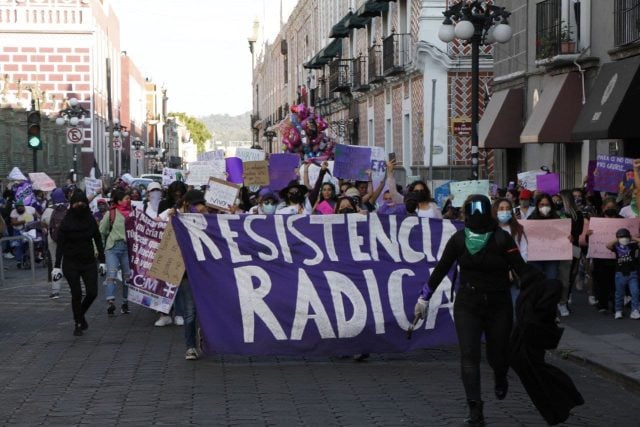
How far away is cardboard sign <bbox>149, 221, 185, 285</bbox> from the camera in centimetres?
1318

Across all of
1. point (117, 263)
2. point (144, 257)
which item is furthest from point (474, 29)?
point (144, 257)

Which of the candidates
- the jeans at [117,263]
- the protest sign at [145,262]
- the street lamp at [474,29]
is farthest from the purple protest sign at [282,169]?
the protest sign at [145,262]

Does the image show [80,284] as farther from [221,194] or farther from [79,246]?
[221,194]

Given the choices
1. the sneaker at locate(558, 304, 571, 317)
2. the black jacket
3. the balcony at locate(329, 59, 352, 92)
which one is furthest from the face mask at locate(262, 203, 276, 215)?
the balcony at locate(329, 59, 352, 92)

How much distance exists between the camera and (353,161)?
2125 cm

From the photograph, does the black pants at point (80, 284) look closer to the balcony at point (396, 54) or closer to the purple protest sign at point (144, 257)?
the purple protest sign at point (144, 257)

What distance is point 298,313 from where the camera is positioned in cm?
1211

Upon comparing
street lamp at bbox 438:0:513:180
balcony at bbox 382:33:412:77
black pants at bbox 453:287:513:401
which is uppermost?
balcony at bbox 382:33:412:77

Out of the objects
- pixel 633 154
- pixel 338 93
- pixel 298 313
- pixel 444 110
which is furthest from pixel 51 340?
pixel 338 93

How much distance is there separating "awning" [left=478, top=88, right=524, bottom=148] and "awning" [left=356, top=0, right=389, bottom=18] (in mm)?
12333

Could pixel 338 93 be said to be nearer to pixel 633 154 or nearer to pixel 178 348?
pixel 633 154

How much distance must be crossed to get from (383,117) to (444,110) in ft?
35.2

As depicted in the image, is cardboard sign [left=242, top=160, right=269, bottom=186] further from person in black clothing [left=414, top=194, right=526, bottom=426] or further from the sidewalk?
person in black clothing [left=414, top=194, right=526, bottom=426]

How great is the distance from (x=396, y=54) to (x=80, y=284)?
2425cm
